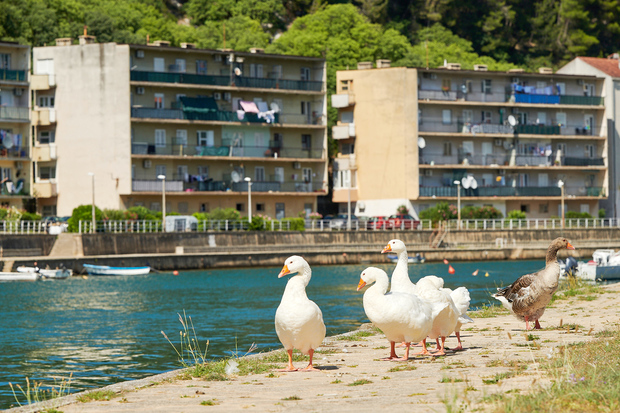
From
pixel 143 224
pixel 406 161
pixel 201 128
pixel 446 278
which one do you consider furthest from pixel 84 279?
pixel 406 161

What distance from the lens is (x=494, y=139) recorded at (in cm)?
8856

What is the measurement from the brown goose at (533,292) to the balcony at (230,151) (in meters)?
58.6

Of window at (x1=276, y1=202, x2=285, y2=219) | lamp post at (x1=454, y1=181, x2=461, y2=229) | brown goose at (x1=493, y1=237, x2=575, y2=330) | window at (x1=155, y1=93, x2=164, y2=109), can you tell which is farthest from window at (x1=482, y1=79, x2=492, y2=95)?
brown goose at (x1=493, y1=237, x2=575, y2=330)

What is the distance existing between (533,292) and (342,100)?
67.8m

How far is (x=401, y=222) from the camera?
243ft

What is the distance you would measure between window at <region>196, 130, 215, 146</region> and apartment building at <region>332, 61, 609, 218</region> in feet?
38.9

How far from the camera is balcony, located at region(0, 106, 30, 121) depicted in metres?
72.2

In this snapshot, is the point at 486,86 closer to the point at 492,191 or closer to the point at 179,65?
the point at 492,191

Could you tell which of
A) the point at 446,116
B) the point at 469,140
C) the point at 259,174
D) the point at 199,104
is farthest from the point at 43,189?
the point at 469,140

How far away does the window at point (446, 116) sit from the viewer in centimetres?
8631

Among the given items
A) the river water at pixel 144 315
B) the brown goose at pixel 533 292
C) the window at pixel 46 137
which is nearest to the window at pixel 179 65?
the window at pixel 46 137

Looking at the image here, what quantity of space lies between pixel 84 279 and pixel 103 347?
28473 millimetres

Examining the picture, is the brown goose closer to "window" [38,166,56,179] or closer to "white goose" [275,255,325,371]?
"white goose" [275,255,325,371]

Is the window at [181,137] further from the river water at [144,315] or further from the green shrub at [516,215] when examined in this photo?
the green shrub at [516,215]
